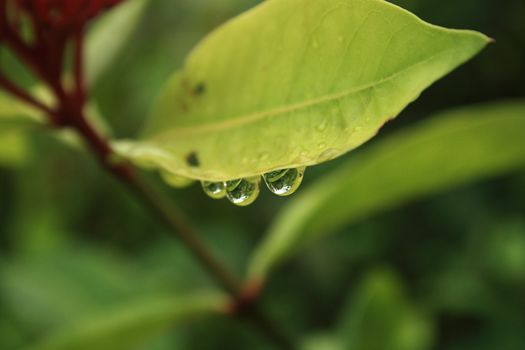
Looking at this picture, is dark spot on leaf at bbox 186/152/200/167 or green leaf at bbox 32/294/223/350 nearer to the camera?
dark spot on leaf at bbox 186/152/200/167

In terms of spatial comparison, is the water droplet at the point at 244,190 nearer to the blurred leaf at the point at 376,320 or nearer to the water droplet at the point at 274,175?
the water droplet at the point at 274,175

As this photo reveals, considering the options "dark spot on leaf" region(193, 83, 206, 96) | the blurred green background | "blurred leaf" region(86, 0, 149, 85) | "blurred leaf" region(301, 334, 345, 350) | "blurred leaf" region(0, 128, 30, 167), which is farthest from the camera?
the blurred green background

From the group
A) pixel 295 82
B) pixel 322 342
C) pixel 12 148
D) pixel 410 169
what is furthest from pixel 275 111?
pixel 322 342

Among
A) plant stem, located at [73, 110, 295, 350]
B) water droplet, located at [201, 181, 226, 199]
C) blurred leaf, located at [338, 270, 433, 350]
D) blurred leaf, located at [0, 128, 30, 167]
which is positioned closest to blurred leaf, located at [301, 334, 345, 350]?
blurred leaf, located at [338, 270, 433, 350]

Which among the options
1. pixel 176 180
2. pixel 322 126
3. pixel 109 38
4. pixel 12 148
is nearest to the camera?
pixel 322 126

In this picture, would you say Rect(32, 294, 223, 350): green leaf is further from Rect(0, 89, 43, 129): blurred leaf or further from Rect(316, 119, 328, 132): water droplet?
Rect(316, 119, 328, 132): water droplet

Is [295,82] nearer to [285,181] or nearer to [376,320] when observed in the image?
[285,181]
